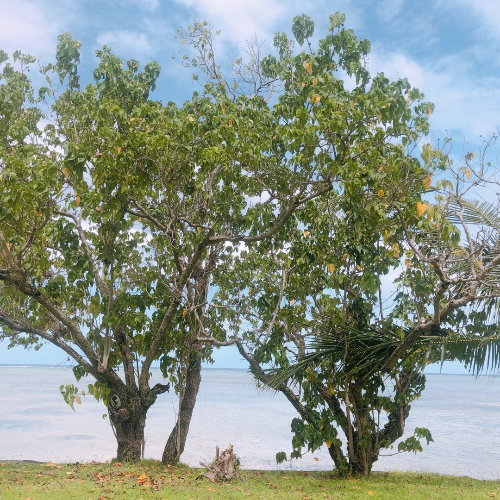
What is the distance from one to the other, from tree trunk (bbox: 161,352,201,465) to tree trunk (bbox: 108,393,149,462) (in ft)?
1.99

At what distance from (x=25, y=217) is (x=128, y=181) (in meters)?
1.45

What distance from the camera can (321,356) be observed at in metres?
8.10

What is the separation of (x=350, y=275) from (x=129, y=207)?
370cm

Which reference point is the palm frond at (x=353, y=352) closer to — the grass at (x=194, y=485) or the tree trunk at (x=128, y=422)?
the grass at (x=194, y=485)

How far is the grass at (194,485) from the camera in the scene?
271 inches

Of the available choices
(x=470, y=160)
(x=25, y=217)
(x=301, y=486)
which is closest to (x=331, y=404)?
(x=301, y=486)

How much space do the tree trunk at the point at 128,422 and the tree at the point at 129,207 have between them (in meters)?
0.02

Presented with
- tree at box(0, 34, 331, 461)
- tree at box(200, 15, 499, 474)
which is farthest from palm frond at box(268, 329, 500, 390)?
tree at box(0, 34, 331, 461)

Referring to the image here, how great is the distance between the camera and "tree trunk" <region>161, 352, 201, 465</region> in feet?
33.1

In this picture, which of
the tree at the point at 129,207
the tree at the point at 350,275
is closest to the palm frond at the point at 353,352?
the tree at the point at 350,275

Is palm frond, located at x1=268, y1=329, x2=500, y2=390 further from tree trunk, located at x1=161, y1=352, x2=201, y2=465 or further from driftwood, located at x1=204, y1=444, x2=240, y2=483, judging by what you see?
tree trunk, located at x1=161, y1=352, x2=201, y2=465

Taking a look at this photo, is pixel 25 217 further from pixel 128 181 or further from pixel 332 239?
pixel 332 239

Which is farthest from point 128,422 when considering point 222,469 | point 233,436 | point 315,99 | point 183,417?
point 233,436

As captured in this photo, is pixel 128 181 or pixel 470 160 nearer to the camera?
pixel 470 160
